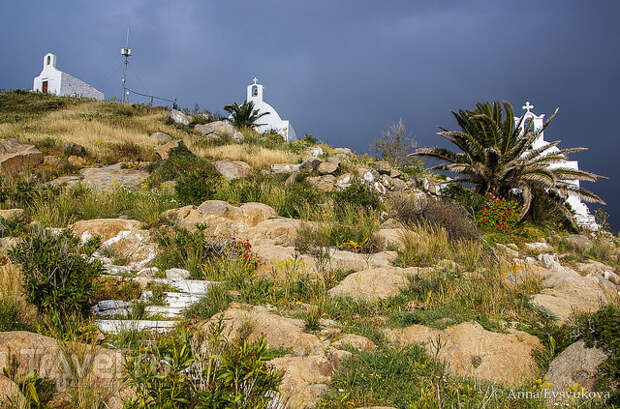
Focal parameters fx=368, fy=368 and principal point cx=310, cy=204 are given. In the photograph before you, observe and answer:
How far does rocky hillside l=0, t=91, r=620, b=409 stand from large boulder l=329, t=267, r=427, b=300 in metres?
0.03

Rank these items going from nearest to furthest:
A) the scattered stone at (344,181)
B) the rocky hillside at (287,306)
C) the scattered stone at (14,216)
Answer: the rocky hillside at (287,306) < the scattered stone at (14,216) < the scattered stone at (344,181)

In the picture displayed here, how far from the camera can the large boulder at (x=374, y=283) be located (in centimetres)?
482

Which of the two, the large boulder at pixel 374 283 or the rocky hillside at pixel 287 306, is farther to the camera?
the large boulder at pixel 374 283

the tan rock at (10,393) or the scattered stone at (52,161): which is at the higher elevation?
the scattered stone at (52,161)

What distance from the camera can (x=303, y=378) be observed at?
290cm

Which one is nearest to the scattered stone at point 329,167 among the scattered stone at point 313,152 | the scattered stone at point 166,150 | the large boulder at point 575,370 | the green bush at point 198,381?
the scattered stone at point 313,152

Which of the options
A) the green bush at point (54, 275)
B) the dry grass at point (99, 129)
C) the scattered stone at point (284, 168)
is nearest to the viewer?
the green bush at point (54, 275)

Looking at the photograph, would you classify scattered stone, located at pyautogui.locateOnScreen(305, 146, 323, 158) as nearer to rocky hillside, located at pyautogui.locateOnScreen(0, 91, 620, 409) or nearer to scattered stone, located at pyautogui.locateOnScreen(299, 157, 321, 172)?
scattered stone, located at pyautogui.locateOnScreen(299, 157, 321, 172)

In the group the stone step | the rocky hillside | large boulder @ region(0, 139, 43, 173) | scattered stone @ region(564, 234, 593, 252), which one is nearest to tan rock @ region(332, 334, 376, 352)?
the rocky hillside

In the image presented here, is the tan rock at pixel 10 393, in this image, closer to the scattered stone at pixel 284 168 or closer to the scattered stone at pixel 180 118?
the scattered stone at pixel 284 168

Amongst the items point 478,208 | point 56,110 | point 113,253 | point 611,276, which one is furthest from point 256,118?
point 611,276

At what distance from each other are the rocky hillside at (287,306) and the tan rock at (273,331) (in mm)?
15

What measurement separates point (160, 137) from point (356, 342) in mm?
16910

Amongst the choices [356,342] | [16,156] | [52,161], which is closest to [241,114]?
[52,161]
